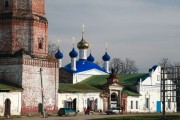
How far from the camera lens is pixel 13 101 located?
1591 inches

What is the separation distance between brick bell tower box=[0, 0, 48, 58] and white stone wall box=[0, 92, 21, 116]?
12.7 feet

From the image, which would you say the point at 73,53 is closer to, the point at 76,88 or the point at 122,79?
the point at 122,79

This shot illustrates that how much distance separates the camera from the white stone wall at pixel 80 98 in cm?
4644

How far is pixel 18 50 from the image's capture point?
41750mm

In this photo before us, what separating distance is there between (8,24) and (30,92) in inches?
246

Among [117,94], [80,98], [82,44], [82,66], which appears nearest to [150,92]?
[117,94]

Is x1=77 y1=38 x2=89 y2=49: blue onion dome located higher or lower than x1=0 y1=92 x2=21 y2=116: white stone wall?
higher

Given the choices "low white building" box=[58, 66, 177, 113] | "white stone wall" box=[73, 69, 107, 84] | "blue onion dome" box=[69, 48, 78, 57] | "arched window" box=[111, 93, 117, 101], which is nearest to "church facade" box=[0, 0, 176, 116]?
"low white building" box=[58, 66, 177, 113]

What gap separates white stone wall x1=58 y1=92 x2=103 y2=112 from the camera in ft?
152

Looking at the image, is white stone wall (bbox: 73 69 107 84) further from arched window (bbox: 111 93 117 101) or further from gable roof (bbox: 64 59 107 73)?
arched window (bbox: 111 93 117 101)

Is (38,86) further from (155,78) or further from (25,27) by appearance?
(155,78)

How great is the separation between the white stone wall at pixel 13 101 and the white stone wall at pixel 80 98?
6.04 metres

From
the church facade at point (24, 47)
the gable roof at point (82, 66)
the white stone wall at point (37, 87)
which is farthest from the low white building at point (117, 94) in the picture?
the church facade at point (24, 47)

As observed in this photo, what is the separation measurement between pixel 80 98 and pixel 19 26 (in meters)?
11.1
